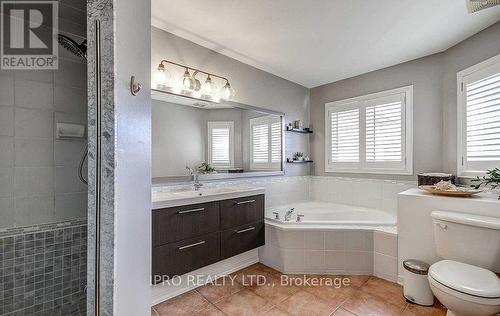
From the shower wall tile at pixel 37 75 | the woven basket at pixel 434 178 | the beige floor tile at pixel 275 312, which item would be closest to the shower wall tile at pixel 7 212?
the shower wall tile at pixel 37 75

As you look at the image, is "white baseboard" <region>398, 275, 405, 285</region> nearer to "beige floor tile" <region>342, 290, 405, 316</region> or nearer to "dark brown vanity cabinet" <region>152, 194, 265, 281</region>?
"beige floor tile" <region>342, 290, 405, 316</region>

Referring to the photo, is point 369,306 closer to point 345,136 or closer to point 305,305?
point 305,305

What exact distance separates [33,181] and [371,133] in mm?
3583

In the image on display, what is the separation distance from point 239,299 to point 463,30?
3269 mm

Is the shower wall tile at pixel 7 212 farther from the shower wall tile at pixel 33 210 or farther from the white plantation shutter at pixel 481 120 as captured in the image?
the white plantation shutter at pixel 481 120

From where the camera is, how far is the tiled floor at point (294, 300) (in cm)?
185

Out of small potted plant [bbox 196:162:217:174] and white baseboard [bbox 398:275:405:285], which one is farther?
small potted plant [bbox 196:162:217:174]

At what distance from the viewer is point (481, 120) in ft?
7.28

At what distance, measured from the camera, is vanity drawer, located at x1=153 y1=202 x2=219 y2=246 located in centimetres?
180

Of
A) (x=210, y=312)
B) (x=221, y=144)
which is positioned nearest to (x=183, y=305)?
(x=210, y=312)

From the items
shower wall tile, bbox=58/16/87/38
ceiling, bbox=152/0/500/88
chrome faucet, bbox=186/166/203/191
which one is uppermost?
ceiling, bbox=152/0/500/88

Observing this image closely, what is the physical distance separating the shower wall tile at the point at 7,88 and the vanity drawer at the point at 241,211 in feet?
5.36

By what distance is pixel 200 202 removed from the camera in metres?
2.06

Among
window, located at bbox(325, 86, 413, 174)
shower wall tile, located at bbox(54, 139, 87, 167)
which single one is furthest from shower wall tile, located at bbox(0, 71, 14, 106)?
window, located at bbox(325, 86, 413, 174)
